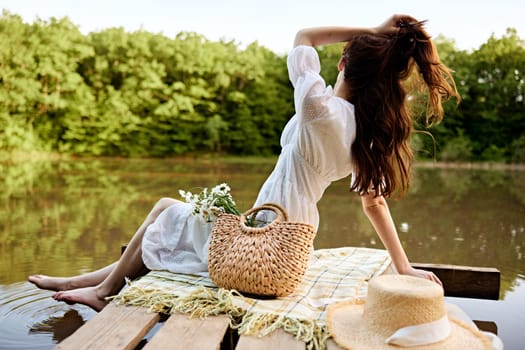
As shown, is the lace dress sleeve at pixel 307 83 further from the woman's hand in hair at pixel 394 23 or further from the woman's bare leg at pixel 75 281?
the woman's bare leg at pixel 75 281

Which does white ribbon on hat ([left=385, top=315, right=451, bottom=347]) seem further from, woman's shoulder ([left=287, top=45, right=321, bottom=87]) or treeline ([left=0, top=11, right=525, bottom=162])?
treeline ([left=0, top=11, right=525, bottom=162])

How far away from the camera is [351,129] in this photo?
1966mm

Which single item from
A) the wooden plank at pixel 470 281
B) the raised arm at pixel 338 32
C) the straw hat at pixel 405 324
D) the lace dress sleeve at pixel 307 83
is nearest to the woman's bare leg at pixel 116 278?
the lace dress sleeve at pixel 307 83

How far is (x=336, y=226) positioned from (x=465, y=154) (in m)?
14.0

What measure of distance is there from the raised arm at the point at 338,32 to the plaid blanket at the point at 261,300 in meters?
0.91

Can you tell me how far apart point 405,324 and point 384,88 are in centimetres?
86

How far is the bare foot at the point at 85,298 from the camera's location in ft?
7.25

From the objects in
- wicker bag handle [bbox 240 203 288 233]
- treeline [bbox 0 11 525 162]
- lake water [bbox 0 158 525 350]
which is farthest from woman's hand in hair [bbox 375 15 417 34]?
treeline [bbox 0 11 525 162]

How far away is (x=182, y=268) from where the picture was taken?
215cm

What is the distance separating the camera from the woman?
75.7 inches

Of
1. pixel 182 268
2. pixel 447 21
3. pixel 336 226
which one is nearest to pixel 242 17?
pixel 447 21

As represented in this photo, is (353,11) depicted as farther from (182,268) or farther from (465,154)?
(182,268)

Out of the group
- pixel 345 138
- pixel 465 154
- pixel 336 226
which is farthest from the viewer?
pixel 465 154

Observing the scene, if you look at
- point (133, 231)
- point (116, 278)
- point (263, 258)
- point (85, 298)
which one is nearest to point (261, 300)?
point (263, 258)
